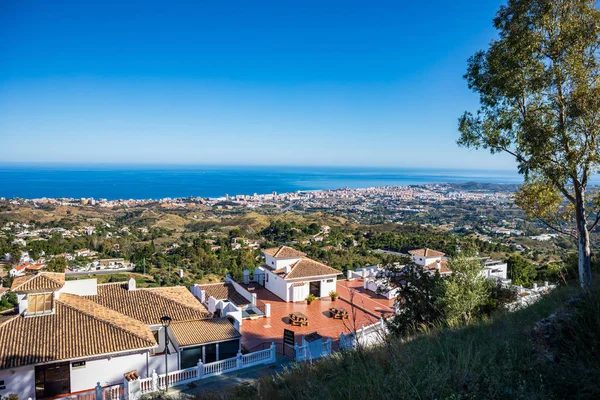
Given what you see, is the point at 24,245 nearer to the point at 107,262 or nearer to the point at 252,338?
the point at 107,262

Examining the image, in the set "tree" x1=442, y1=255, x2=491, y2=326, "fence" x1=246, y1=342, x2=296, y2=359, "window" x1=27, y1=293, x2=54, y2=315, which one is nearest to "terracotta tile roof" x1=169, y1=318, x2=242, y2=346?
"fence" x1=246, y1=342, x2=296, y2=359

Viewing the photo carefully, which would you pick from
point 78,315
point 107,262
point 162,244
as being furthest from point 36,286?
point 162,244

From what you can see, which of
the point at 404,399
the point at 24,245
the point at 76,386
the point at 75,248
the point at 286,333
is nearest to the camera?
the point at 404,399

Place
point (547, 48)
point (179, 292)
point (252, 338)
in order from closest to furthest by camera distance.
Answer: point (547, 48)
point (252, 338)
point (179, 292)

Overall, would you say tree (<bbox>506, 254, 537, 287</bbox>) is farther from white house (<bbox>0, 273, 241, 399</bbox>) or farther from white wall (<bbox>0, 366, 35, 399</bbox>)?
white wall (<bbox>0, 366, 35, 399</bbox>)

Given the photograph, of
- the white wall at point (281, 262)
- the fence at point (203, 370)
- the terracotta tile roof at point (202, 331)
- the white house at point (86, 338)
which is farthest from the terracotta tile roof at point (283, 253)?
the fence at point (203, 370)

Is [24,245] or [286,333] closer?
[286,333]

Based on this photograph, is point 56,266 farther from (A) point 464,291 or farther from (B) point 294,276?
(A) point 464,291

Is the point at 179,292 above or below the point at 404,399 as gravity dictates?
below

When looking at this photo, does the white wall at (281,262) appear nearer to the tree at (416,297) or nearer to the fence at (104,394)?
the tree at (416,297)
